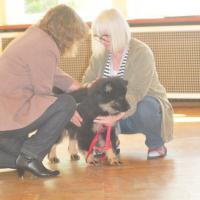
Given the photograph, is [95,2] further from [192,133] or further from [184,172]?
[184,172]

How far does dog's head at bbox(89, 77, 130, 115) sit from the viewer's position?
2961 mm

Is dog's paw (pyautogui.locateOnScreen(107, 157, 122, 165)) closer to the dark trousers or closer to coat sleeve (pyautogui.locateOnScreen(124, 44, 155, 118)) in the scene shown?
coat sleeve (pyautogui.locateOnScreen(124, 44, 155, 118))

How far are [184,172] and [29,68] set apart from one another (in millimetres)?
1133

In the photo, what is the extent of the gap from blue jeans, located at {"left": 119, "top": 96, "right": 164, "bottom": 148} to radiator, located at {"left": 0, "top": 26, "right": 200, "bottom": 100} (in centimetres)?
188

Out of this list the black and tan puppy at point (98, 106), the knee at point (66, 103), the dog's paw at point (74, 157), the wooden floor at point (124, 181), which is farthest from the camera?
the dog's paw at point (74, 157)

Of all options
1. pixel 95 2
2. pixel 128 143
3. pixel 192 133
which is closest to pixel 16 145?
pixel 128 143

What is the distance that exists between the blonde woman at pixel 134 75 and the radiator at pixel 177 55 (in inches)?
A: 70.0

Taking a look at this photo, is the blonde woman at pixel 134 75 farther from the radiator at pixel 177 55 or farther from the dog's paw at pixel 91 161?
the radiator at pixel 177 55

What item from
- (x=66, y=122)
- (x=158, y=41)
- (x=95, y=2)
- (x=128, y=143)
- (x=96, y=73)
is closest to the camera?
(x=66, y=122)

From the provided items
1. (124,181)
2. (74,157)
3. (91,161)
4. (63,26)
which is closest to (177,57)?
(74,157)

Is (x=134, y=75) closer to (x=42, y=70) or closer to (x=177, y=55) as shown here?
(x=42, y=70)

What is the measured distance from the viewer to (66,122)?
2945 mm

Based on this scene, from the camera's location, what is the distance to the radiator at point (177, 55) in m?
4.99

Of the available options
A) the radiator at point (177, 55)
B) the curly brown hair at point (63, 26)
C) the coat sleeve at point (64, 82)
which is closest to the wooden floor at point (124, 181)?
the coat sleeve at point (64, 82)
